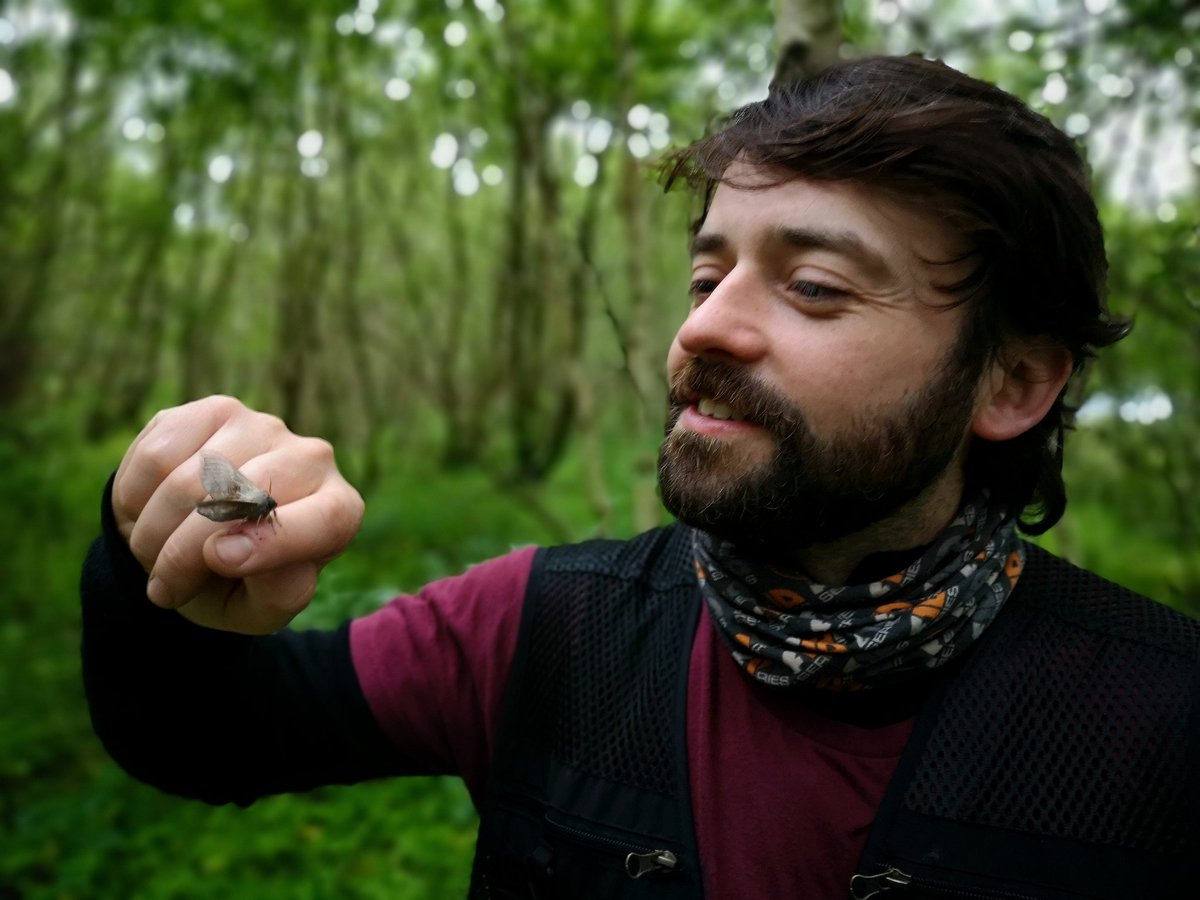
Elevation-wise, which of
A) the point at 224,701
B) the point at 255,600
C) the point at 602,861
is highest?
the point at 255,600

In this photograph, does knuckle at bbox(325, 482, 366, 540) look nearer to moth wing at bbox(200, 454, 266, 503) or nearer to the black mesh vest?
moth wing at bbox(200, 454, 266, 503)

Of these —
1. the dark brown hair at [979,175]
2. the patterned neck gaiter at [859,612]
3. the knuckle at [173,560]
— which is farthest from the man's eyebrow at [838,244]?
the knuckle at [173,560]

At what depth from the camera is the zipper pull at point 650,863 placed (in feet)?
4.57

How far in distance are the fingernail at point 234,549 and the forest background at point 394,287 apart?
5.03 feet

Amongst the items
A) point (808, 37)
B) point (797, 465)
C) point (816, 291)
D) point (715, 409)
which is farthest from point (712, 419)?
point (808, 37)

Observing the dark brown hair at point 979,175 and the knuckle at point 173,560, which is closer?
the knuckle at point 173,560

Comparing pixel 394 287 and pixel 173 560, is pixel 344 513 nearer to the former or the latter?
pixel 173 560

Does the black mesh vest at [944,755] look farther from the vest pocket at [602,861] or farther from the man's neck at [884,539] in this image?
the man's neck at [884,539]

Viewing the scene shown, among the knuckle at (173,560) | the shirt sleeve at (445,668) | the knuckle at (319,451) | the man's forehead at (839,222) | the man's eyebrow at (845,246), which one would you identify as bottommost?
the shirt sleeve at (445,668)

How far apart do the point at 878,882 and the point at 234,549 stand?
1037 mm

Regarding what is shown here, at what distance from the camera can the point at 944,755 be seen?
1.39m

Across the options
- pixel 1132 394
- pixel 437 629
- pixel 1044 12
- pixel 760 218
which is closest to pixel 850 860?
pixel 437 629

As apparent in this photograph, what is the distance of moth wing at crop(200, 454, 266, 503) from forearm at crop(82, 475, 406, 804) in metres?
0.27

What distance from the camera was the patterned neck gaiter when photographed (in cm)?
146
